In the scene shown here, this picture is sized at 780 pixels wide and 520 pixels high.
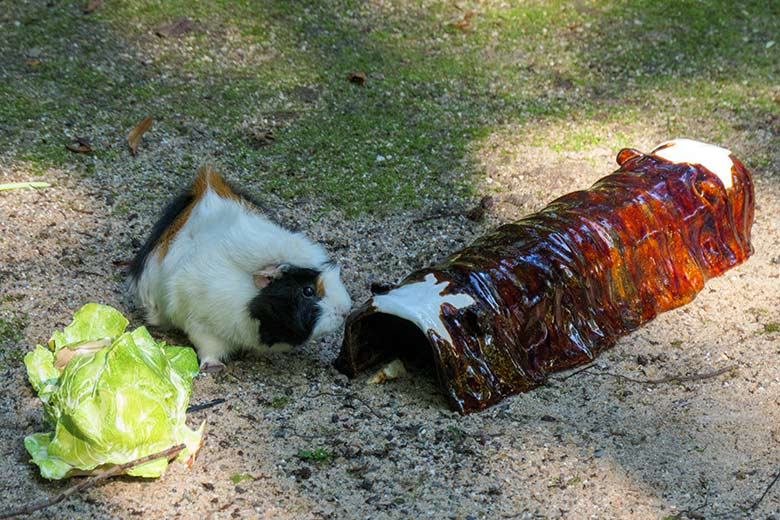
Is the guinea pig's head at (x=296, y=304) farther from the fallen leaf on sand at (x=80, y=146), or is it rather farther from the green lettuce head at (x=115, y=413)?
the fallen leaf on sand at (x=80, y=146)

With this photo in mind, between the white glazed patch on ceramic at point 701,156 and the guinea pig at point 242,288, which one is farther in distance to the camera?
the white glazed patch on ceramic at point 701,156

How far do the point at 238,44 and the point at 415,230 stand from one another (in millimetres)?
2131

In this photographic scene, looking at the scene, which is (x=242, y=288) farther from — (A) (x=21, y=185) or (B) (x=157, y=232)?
(A) (x=21, y=185)

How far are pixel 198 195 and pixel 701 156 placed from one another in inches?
83.2

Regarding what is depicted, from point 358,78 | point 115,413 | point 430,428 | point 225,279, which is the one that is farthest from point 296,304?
point 358,78

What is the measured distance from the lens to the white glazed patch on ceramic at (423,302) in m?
3.27

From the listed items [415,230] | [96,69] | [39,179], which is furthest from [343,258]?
[96,69]

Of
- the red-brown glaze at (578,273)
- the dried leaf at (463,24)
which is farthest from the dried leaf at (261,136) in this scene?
the red-brown glaze at (578,273)

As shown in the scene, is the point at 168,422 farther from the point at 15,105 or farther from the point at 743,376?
the point at 15,105

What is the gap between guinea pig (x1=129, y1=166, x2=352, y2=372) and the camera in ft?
11.3

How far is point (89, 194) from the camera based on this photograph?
4.55 meters

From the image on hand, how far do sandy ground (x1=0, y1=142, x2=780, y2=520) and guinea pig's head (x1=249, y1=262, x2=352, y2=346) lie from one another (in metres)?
0.19

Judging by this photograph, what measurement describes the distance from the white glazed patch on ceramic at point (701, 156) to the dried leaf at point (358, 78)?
6.62 feet

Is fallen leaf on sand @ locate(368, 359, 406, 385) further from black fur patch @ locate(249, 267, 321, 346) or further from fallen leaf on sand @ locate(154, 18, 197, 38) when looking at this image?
fallen leaf on sand @ locate(154, 18, 197, 38)
